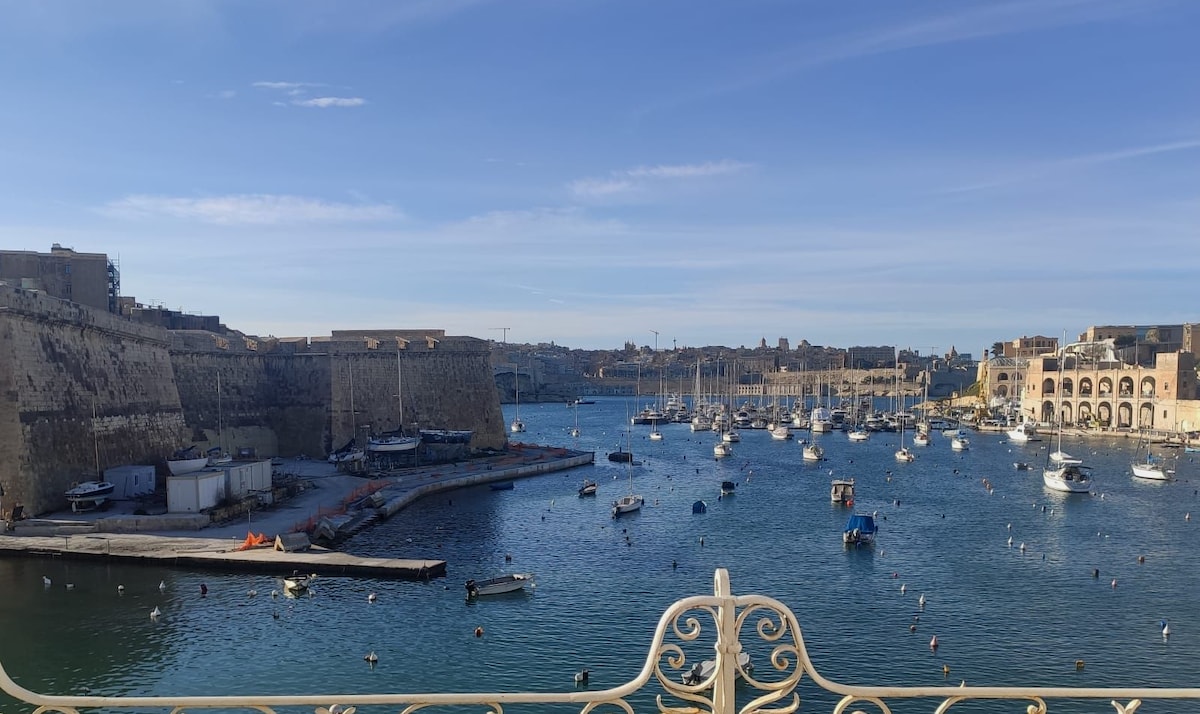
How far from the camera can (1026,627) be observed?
634 inches

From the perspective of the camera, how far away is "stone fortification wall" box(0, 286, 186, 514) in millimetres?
21391

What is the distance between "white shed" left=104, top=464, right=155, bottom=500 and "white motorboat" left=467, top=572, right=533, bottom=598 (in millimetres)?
13164

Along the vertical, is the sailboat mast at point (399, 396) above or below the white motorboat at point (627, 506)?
above

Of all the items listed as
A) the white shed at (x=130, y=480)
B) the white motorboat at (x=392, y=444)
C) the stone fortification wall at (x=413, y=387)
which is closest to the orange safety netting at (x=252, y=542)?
the white shed at (x=130, y=480)

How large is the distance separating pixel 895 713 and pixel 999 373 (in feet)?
263

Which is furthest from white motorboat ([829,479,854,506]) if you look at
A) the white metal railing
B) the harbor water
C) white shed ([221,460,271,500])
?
the white metal railing

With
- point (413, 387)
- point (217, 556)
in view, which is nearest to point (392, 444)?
point (413, 387)

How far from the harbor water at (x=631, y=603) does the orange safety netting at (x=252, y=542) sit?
1.42m

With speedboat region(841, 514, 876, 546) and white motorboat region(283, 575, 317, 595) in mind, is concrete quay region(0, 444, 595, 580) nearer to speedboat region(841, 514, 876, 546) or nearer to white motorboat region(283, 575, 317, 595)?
white motorboat region(283, 575, 317, 595)

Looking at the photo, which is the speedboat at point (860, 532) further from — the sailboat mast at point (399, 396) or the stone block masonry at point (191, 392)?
the sailboat mast at point (399, 396)

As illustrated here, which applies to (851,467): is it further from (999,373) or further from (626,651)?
(999,373)

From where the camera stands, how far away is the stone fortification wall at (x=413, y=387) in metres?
39.7

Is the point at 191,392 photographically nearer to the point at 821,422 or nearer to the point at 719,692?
the point at 719,692

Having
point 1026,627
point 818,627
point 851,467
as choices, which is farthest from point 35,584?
point 851,467
